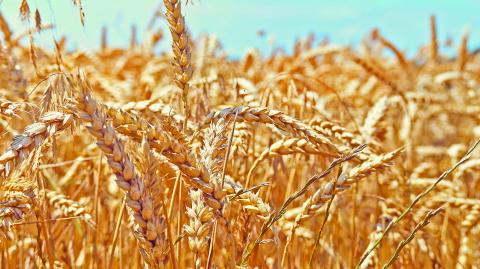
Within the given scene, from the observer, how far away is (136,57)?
6.27 m

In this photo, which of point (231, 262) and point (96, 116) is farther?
point (231, 262)

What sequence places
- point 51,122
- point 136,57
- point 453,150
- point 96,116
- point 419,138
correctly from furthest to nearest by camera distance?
1. point 136,57
2. point 419,138
3. point 453,150
4. point 51,122
5. point 96,116

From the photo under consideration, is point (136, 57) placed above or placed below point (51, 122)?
above

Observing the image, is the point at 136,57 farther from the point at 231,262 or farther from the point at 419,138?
the point at 231,262

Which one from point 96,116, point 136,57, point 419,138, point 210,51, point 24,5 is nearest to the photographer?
point 96,116

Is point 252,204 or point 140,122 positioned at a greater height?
point 140,122

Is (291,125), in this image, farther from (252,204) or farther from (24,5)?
(24,5)

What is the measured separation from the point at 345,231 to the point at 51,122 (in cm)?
156

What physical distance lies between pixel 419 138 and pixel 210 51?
1.52 meters

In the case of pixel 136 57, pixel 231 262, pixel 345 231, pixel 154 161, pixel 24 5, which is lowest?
pixel 345 231

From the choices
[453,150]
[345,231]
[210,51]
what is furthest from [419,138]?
[345,231]

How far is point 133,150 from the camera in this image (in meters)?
0.81

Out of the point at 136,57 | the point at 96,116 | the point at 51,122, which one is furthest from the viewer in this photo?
the point at 136,57

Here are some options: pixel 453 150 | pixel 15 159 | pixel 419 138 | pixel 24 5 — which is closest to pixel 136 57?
pixel 419 138
